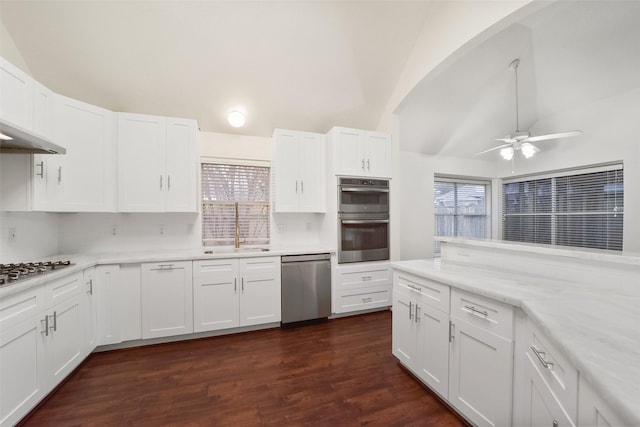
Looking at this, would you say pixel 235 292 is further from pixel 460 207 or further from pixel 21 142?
pixel 460 207

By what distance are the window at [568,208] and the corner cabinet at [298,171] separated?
4.45 m

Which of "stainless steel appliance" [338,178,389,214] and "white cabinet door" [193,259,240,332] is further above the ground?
"stainless steel appliance" [338,178,389,214]

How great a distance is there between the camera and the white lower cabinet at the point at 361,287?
3232 mm

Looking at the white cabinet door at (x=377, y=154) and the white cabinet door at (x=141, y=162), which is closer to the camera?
the white cabinet door at (x=141, y=162)

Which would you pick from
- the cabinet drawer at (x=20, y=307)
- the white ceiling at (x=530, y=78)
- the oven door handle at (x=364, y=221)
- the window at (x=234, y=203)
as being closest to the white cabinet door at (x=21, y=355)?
the cabinet drawer at (x=20, y=307)

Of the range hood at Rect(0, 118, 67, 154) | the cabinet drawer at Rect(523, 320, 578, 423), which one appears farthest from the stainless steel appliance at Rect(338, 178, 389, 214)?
the range hood at Rect(0, 118, 67, 154)

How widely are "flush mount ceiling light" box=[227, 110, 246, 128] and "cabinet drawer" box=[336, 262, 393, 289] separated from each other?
2.32 meters

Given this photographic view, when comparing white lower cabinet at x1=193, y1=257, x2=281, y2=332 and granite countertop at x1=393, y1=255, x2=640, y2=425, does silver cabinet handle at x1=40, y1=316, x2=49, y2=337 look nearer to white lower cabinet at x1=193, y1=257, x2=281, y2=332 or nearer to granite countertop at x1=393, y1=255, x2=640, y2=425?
white lower cabinet at x1=193, y1=257, x2=281, y2=332

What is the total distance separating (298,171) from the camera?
342 centimetres

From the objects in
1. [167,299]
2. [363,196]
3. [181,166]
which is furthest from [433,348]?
[181,166]

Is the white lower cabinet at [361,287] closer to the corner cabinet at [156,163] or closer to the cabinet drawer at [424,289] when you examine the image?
the cabinet drawer at [424,289]

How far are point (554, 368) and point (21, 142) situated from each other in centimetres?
341

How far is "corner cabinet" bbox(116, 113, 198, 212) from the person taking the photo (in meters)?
2.74

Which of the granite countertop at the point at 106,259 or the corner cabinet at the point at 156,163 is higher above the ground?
the corner cabinet at the point at 156,163
